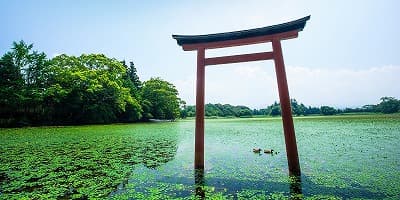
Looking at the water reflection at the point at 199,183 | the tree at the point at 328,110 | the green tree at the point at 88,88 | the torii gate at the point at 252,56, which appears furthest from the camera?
the tree at the point at 328,110

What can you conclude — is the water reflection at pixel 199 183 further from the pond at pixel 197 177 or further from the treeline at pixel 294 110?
the treeline at pixel 294 110

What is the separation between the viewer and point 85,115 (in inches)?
1177

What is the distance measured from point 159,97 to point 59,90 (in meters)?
18.3

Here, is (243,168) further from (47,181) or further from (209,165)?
(47,181)

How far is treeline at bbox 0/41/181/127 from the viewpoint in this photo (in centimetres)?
2448

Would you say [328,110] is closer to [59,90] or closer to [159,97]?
[159,97]

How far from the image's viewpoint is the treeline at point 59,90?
24.5m

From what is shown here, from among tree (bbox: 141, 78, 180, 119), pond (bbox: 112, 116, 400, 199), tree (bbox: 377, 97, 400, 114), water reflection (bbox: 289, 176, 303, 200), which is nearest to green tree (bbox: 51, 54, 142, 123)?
tree (bbox: 141, 78, 180, 119)

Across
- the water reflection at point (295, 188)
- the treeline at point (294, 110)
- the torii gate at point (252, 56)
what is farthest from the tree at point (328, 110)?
the water reflection at point (295, 188)

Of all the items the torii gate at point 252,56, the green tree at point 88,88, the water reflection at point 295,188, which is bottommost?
the water reflection at point 295,188

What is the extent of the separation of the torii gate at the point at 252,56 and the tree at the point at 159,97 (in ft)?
113

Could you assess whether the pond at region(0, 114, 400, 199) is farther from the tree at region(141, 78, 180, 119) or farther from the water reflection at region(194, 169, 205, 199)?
the tree at region(141, 78, 180, 119)

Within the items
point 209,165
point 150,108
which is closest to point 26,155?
point 209,165

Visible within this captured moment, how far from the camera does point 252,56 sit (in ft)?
19.5
